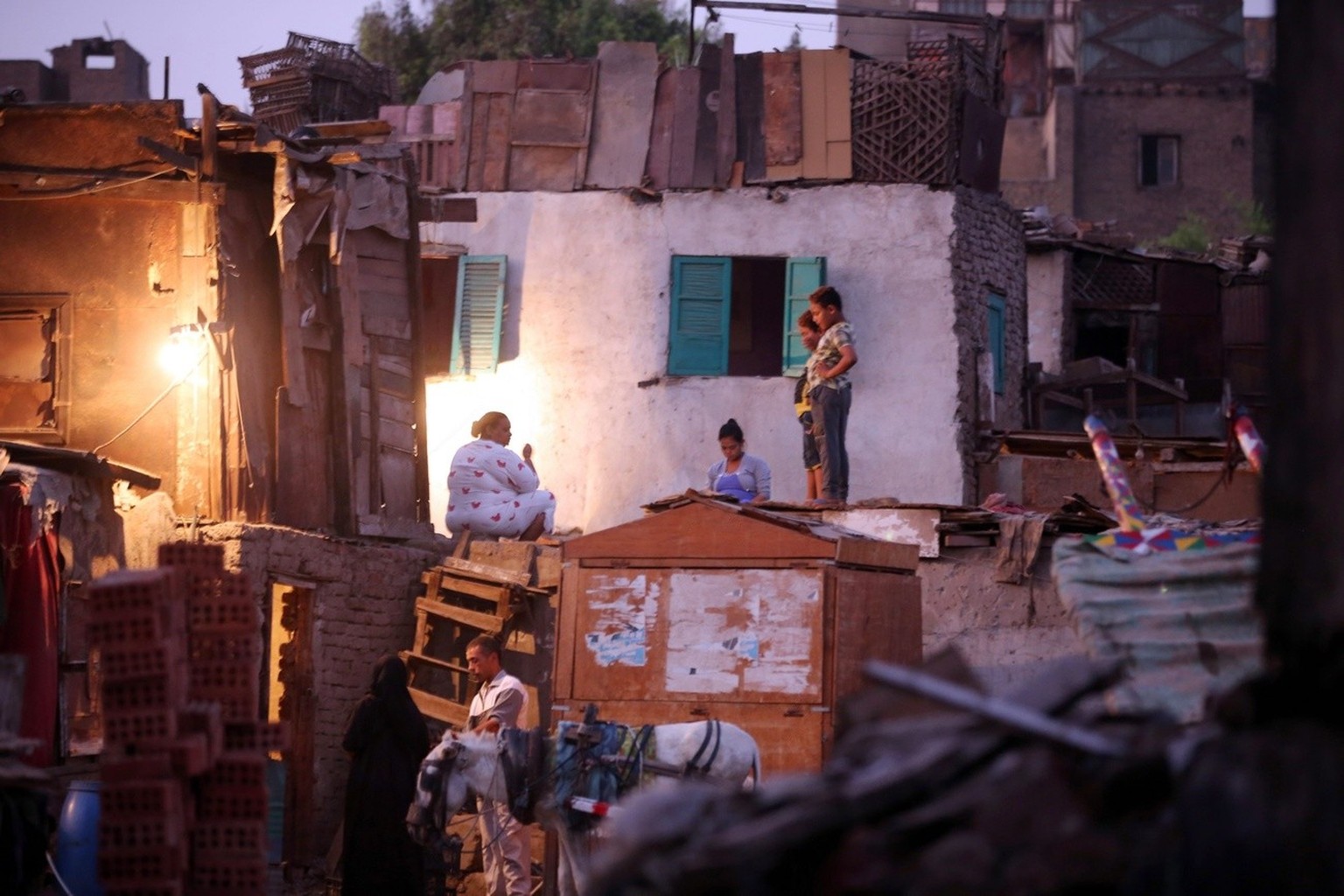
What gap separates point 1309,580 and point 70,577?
1048 centimetres

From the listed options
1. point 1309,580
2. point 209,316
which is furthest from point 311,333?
point 1309,580

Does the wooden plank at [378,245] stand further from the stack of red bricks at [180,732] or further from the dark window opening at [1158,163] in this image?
the dark window opening at [1158,163]

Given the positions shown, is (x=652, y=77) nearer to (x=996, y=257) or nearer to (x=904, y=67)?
(x=904, y=67)

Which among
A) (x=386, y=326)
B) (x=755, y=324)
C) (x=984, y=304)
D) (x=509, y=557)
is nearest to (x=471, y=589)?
(x=509, y=557)

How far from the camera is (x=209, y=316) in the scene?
14.7 meters

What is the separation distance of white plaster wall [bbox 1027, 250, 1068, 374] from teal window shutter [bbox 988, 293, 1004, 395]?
401cm

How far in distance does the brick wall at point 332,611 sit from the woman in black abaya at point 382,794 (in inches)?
85.1

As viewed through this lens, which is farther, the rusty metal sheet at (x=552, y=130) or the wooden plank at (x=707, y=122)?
the rusty metal sheet at (x=552, y=130)

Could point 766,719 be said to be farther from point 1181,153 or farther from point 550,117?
point 1181,153

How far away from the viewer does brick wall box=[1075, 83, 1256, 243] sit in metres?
36.4

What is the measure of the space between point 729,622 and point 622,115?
8.89m

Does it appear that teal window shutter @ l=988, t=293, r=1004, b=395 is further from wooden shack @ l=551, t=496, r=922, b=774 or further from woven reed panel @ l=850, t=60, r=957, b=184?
wooden shack @ l=551, t=496, r=922, b=774

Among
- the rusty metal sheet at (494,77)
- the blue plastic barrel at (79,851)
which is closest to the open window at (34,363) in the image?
the blue plastic barrel at (79,851)

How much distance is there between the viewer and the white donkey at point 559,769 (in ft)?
35.5
